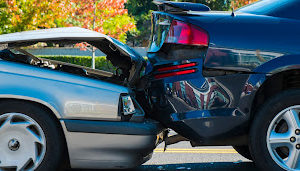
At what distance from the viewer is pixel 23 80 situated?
11.7 feet

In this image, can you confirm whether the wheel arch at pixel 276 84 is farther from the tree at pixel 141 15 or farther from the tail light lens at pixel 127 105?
the tree at pixel 141 15

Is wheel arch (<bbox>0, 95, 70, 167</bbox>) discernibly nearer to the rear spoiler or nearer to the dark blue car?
the dark blue car

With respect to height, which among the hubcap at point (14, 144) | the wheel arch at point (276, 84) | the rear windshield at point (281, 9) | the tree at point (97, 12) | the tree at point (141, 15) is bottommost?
the tree at point (141, 15)

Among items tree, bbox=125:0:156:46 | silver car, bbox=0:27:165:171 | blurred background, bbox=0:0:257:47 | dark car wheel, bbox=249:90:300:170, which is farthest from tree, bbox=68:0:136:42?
tree, bbox=125:0:156:46

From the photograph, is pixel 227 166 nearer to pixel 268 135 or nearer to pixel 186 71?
pixel 268 135

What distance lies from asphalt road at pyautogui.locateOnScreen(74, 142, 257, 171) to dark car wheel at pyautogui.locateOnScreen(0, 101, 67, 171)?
127 centimetres

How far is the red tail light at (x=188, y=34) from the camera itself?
3.62 m

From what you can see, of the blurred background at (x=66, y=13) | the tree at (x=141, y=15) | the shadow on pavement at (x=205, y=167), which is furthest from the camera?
the tree at (x=141, y=15)

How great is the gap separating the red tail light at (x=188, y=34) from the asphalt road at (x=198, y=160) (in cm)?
151

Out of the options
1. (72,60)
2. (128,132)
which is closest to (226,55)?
(128,132)

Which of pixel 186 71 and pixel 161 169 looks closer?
pixel 186 71

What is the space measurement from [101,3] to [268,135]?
23.0 metres

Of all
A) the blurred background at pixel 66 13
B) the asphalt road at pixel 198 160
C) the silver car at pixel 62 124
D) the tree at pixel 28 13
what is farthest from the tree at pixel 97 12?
the silver car at pixel 62 124

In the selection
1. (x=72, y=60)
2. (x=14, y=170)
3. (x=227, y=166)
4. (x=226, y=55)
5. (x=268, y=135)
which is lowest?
(x=72, y=60)
